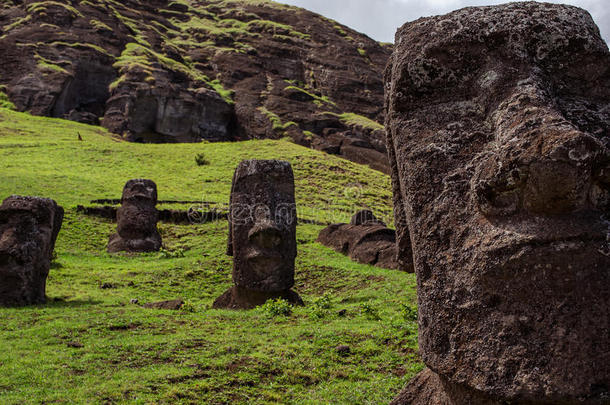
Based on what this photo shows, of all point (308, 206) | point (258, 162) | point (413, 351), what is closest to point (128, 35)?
point (308, 206)

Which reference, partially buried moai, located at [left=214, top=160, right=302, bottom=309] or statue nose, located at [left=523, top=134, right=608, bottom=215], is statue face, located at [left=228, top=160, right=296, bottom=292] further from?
statue nose, located at [left=523, top=134, right=608, bottom=215]

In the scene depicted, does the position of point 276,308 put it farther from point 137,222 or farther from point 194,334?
point 137,222

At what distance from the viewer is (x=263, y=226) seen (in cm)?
946

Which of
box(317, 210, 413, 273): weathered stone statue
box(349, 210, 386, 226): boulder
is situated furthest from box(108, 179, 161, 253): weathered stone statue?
box(349, 210, 386, 226): boulder

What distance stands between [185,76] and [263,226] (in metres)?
52.6

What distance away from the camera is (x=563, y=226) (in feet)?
6.07

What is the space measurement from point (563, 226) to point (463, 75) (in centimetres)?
94

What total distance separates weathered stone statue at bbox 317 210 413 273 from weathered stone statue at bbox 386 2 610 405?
435 inches

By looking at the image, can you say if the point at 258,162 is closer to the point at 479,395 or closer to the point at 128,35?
the point at 479,395

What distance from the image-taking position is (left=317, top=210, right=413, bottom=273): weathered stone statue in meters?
14.4

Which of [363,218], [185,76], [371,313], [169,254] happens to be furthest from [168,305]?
[185,76]

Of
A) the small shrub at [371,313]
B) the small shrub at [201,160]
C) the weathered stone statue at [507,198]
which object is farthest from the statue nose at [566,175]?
the small shrub at [201,160]

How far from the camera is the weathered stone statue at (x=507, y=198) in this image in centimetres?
181

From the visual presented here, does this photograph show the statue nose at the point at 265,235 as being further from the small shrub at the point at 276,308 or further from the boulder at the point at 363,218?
the boulder at the point at 363,218
